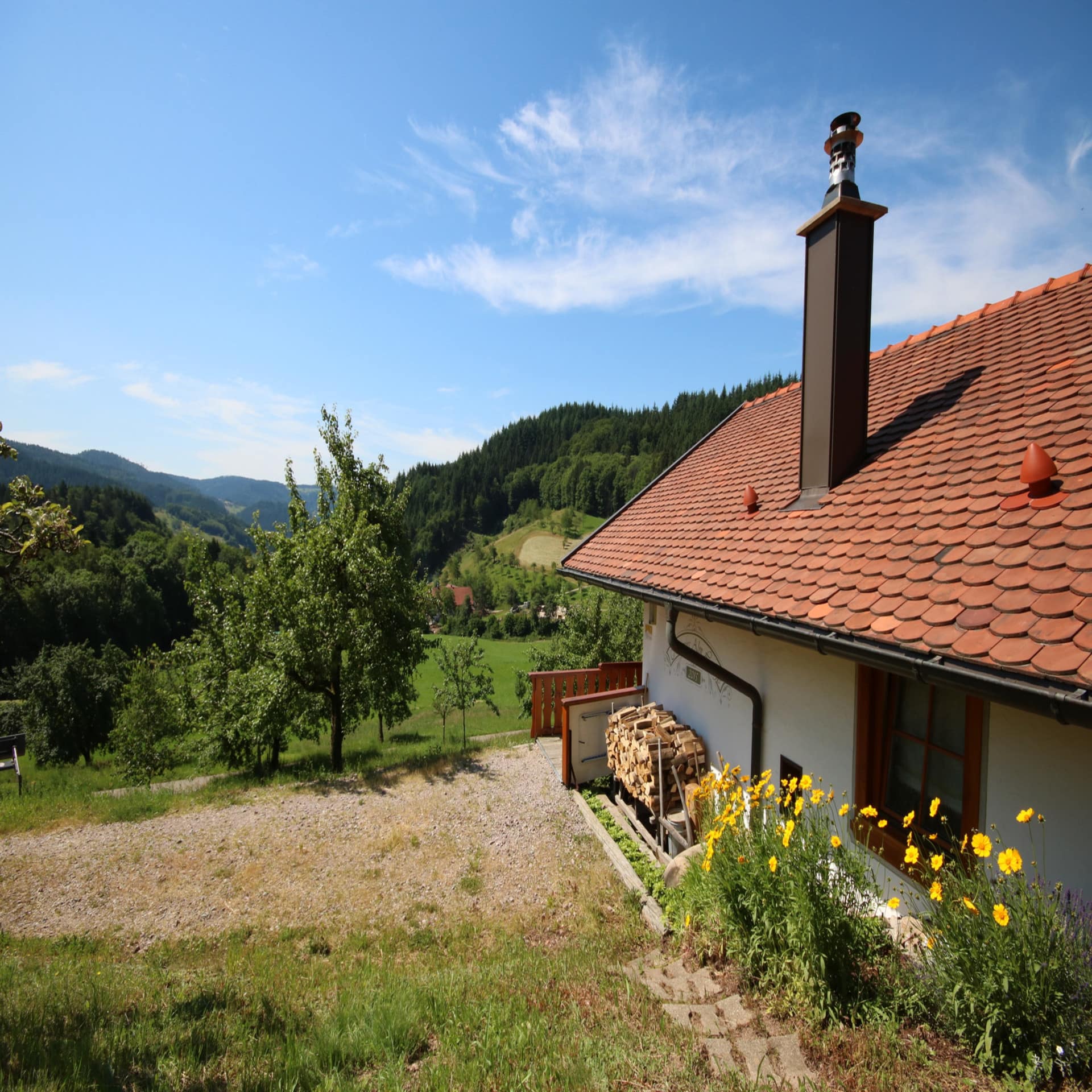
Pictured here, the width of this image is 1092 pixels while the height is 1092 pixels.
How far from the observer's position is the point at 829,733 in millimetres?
4043

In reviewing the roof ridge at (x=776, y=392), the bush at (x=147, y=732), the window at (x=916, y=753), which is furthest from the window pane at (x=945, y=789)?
the bush at (x=147, y=732)

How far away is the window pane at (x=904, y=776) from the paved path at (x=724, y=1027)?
1.56 m

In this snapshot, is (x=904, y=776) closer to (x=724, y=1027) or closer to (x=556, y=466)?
(x=724, y=1027)

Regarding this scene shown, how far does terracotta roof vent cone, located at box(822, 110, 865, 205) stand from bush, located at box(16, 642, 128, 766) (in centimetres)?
3571

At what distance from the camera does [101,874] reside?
270 inches

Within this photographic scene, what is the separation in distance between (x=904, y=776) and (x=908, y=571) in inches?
52.2

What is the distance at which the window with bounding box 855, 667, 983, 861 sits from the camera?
3021 millimetres

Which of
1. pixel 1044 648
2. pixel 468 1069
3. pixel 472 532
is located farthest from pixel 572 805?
pixel 472 532

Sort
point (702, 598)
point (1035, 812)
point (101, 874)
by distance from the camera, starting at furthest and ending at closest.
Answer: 1. point (101, 874)
2. point (702, 598)
3. point (1035, 812)

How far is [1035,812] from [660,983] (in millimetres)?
2215

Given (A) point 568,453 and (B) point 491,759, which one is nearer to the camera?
(B) point 491,759

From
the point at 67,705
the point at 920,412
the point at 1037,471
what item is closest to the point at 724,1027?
the point at 1037,471

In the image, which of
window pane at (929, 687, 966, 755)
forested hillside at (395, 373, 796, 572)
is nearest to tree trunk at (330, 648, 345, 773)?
window pane at (929, 687, 966, 755)

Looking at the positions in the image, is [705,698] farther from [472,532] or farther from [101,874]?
[472,532]
